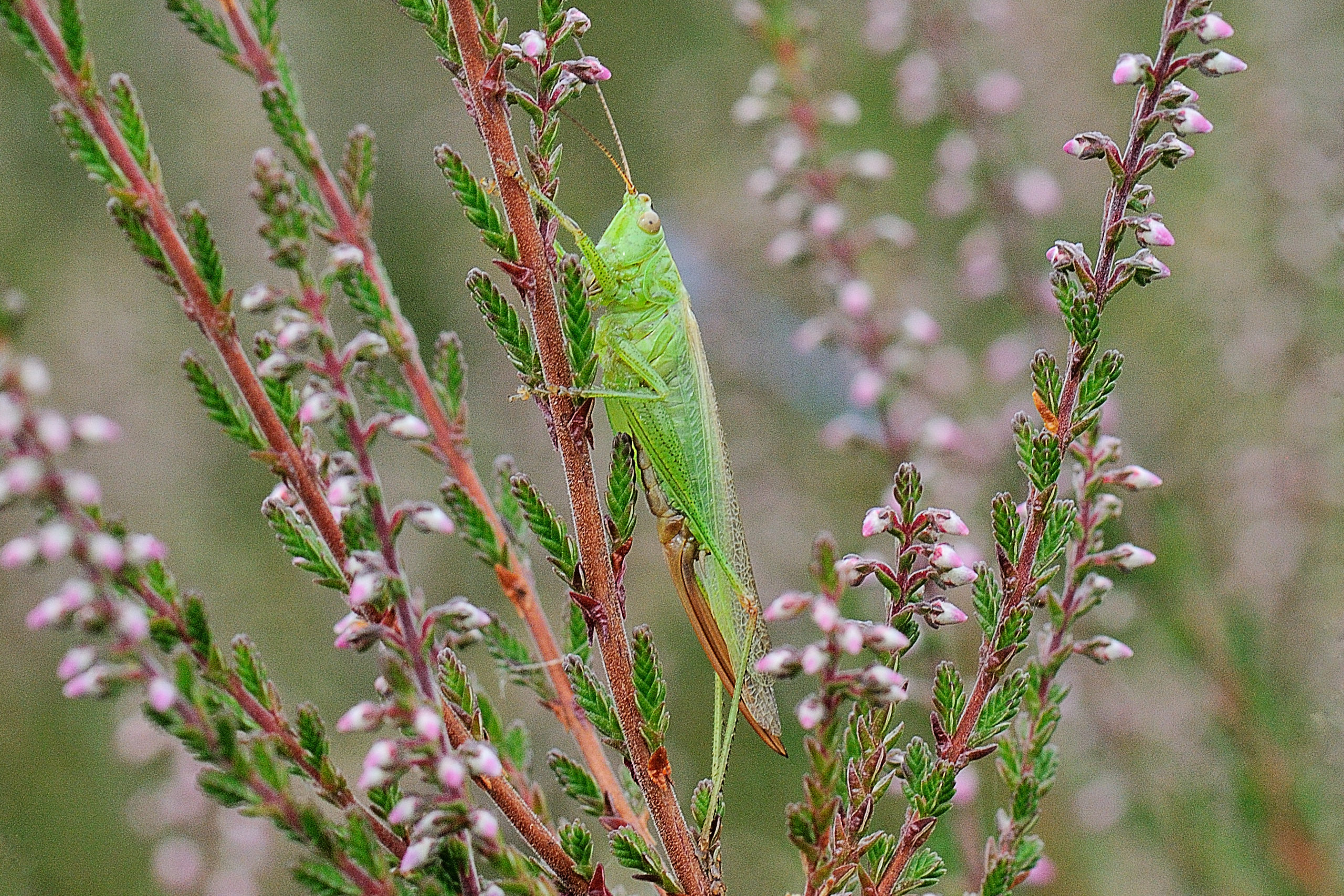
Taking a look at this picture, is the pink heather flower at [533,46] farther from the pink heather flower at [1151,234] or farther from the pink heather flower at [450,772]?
the pink heather flower at [450,772]

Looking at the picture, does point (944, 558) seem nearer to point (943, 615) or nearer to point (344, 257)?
point (943, 615)

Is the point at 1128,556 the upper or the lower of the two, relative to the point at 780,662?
upper

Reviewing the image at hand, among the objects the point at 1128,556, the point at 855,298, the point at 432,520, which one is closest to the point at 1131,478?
the point at 1128,556

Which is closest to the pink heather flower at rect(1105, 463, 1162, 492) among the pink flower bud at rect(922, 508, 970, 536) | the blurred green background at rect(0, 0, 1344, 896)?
the pink flower bud at rect(922, 508, 970, 536)

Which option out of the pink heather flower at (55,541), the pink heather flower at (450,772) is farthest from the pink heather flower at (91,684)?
the pink heather flower at (450,772)

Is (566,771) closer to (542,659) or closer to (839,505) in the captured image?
(542,659)

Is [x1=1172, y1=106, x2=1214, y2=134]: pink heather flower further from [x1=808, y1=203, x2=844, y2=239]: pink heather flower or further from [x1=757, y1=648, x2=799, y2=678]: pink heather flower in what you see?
[x1=808, y1=203, x2=844, y2=239]: pink heather flower
